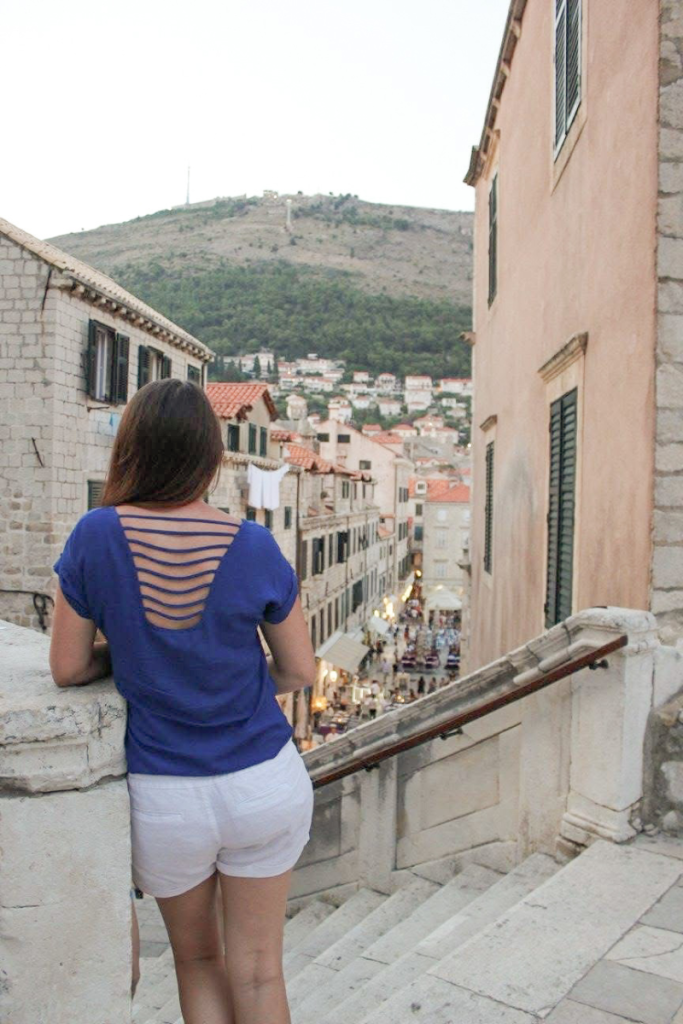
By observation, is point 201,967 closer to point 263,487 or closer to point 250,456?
point 263,487

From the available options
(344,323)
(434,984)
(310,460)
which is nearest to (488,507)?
(434,984)

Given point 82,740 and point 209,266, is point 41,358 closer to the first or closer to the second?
point 82,740

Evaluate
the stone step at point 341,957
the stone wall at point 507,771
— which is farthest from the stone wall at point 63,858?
the stone wall at point 507,771

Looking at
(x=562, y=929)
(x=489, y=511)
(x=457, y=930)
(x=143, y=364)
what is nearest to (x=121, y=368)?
(x=143, y=364)

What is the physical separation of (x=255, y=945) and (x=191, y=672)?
74cm

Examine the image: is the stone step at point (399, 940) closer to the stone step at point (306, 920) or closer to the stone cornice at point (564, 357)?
the stone step at point (306, 920)

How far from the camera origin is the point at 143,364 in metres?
19.1

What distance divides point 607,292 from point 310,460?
26.8 metres

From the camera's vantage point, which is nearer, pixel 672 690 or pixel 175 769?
pixel 175 769

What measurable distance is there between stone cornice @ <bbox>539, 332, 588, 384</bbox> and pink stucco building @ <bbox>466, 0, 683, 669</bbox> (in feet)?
0.06

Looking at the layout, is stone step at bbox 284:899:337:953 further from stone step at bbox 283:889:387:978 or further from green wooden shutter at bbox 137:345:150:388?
green wooden shutter at bbox 137:345:150:388

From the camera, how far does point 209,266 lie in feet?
587

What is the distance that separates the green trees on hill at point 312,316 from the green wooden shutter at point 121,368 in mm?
136254

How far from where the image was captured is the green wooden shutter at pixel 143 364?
18875 millimetres
